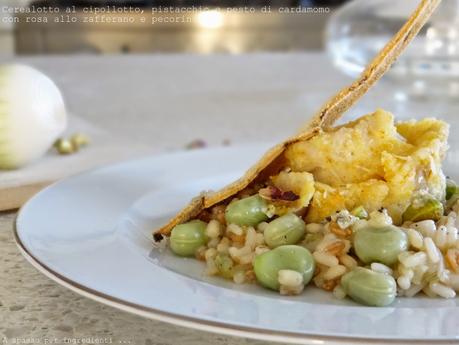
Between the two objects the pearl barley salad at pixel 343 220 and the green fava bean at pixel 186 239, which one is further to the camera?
the green fava bean at pixel 186 239

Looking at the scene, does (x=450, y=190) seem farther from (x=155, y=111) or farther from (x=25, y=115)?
(x=155, y=111)

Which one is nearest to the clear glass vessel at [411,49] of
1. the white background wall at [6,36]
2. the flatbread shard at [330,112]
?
the flatbread shard at [330,112]

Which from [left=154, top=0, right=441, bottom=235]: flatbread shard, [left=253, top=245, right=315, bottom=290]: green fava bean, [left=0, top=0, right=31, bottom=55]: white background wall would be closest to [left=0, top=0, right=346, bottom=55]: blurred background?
[left=0, top=0, right=31, bottom=55]: white background wall

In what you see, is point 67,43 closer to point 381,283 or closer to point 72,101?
point 72,101

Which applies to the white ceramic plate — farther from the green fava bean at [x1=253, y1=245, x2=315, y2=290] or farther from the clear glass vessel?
the clear glass vessel

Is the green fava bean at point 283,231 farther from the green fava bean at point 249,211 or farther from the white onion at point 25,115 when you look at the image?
the white onion at point 25,115

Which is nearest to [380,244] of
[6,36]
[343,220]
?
[343,220]

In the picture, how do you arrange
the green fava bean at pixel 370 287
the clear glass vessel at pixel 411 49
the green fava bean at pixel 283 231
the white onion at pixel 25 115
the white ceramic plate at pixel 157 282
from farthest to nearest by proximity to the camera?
1. the clear glass vessel at pixel 411 49
2. the white onion at pixel 25 115
3. the green fava bean at pixel 283 231
4. the green fava bean at pixel 370 287
5. the white ceramic plate at pixel 157 282
